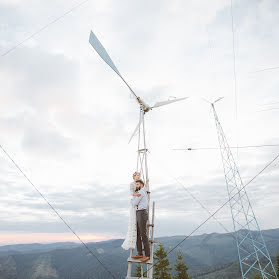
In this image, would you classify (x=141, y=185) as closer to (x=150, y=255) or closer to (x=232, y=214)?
(x=150, y=255)

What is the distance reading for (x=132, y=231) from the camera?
22.7 feet

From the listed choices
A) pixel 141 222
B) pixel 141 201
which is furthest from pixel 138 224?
pixel 141 201

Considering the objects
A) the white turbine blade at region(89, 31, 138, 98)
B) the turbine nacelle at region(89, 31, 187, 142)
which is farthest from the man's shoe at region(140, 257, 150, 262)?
the white turbine blade at region(89, 31, 138, 98)

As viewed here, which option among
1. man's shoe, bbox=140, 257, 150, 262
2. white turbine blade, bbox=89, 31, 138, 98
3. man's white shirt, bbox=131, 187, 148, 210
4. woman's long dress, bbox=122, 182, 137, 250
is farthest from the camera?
white turbine blade, bbox=89, 31, 138, 98

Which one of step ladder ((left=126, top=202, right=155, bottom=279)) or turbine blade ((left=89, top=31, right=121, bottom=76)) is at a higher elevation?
turbine blade ((left=89, top=31, right=121, bottom=76))

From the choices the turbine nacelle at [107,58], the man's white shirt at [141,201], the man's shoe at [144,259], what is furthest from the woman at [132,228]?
the turbine nacelle at [107,58]

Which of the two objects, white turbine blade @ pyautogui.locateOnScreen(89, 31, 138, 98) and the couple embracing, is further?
white turbine blade @ pyautogui.locateOnScreen(89, 31, 138, 98)

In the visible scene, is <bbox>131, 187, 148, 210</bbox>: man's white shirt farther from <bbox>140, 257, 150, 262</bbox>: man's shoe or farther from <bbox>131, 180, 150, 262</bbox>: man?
<bbox>140, 257, 150, 262</bbox>: man's shoe

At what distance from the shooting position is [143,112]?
10602 millimetres

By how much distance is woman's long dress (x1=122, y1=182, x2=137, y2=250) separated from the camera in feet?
22.0

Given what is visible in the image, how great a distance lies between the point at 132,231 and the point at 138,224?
340 millimetres

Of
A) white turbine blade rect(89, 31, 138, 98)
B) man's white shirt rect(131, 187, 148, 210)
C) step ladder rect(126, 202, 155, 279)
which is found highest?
white turbine blade rect(89, 31, 138, 98)

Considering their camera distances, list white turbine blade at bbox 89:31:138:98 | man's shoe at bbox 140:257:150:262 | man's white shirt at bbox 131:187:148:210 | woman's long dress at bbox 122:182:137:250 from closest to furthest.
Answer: man's shoe at bbox 140:257:150:262
woman's long dress at bbox 122:182:137:250
man's white shirt at bbox 131:187:148:210
white turbine blade at bbox 89:31:138:98

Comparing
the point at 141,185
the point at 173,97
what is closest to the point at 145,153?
the point at 141,185
